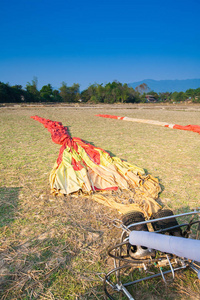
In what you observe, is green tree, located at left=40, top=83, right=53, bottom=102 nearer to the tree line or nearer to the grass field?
the tree line

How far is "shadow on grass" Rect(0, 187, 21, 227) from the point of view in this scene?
3080mm

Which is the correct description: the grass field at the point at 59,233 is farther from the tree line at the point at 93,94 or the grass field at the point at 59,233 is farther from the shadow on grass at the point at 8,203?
the tree line at the point at 93,94

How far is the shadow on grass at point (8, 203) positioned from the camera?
3.08 m

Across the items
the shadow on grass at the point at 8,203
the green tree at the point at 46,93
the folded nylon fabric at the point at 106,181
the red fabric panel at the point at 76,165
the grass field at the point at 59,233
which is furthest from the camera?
the green tree at the point at 46,93

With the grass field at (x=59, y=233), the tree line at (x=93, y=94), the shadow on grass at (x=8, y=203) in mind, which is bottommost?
the grass field at (x=59, y=233)

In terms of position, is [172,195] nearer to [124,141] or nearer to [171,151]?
[171,151]

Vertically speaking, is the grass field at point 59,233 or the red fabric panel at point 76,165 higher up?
the red fabric panel at point 76,165

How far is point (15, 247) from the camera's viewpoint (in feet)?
8.36

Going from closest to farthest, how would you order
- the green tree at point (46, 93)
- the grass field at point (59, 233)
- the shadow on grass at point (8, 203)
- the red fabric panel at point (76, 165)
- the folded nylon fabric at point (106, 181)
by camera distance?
the grass field at point (59, 233)
the shadow on grass at point (8, 203)
the folded nylon fabric at point (106, 181)
the red fabric panel at point (76, 165)
the green tree at point (46, 93)

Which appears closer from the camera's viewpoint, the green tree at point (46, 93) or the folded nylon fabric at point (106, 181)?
the folded nylon fabric at point (106, 181)

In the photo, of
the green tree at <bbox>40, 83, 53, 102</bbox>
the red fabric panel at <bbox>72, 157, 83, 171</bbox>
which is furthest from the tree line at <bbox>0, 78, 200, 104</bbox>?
the red fabric panel at <bbox>72, 157, 83, 171</bbox>

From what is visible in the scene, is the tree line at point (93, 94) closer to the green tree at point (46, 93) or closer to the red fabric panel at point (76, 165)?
the green tree at point (46, 93)

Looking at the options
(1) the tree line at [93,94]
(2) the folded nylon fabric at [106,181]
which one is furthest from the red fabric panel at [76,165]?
(1) the tree line at [93,94]

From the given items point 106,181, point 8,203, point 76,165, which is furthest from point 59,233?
point 76,165
